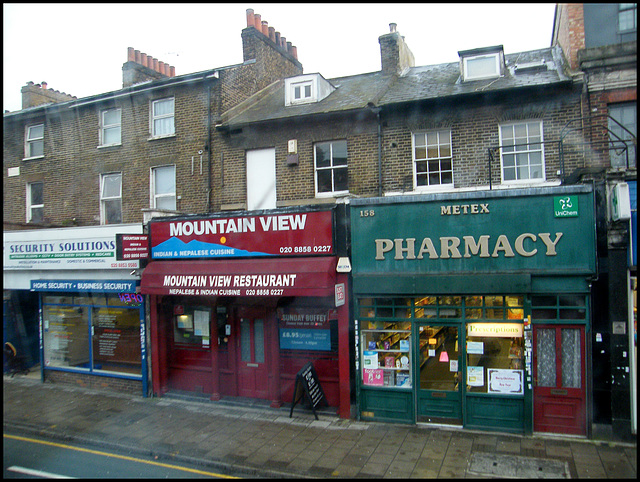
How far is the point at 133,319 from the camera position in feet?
42.4

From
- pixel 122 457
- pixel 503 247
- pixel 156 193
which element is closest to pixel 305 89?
pixel 156 193

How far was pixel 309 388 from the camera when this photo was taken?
10.1 metres

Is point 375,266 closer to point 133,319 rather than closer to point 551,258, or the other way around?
point 551,258

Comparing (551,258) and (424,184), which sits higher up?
(424,184)

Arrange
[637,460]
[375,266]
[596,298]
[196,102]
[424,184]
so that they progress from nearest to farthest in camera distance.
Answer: [637,460] → [596,298] → [375,266] → [424,184] → [196,102]

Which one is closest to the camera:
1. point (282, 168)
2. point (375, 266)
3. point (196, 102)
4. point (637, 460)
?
point (637, 460)

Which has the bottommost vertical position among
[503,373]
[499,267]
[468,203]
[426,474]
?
[426,474]

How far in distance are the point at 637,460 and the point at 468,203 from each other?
16.5ft

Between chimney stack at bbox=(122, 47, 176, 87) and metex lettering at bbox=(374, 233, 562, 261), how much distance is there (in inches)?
465

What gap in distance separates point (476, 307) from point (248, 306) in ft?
17.7

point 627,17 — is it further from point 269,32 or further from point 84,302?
point 84,302

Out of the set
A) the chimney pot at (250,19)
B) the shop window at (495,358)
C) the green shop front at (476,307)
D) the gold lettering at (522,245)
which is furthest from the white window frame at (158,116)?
the shop window at (495,358)

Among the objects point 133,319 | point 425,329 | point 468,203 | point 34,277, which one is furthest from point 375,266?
point 34,277

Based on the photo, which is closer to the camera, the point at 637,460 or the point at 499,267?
the point at 637,460
